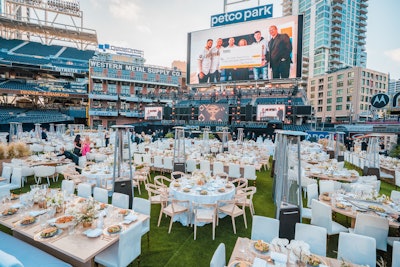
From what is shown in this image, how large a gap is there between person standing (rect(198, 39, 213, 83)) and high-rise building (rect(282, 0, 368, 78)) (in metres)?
46.2

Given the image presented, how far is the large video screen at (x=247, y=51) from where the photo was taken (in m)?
24.0

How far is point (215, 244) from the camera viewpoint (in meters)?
4.83

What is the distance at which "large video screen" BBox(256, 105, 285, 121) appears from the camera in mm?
21531

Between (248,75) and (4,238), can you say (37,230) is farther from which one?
(248,75)

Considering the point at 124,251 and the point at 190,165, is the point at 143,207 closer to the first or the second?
the point at 124,251

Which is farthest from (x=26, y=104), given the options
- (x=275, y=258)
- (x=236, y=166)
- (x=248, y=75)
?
(x=275, y=258)

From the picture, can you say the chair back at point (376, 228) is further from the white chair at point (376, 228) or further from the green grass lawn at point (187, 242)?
the green grass lawn at point (187, 242)

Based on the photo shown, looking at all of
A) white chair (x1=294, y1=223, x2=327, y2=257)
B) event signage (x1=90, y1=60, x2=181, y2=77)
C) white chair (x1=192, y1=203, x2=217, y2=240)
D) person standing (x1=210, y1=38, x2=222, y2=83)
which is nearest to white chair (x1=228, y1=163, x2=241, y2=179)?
white chair (x1=192, y1=203, x2=217, y2=240)

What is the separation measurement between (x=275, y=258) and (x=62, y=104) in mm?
49957

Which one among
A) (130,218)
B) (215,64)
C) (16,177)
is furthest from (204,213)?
(215,64)

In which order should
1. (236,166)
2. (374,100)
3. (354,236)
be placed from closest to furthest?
1. (354,236)
2. (236,166)
3. (374,100)

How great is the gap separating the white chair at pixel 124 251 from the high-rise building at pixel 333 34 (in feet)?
225

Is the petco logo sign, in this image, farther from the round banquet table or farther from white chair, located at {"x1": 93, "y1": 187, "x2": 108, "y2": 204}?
white chair, located at {"x1": 93, "y1": 187, "x2": 108, "y2": 204}

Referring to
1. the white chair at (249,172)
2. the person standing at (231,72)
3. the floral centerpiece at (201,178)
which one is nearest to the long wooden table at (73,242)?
the floral centerpiece at (201,178)
